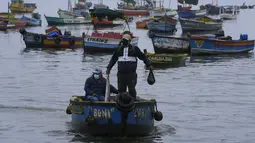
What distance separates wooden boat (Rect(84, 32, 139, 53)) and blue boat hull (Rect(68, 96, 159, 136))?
25.0 m

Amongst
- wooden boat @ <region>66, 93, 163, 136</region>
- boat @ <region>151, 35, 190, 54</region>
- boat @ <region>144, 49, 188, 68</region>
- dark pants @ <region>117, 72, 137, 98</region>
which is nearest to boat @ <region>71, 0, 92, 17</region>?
boat @ <region>151, 35, 190, 54</region>

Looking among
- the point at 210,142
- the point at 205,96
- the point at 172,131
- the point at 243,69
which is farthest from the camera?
the point at 243,69

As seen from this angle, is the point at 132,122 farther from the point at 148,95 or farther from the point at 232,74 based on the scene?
the point at 232,74

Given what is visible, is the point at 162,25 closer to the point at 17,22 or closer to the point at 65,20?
the point at 17,22

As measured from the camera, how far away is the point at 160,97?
21.3 meters

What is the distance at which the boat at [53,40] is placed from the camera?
138 feet

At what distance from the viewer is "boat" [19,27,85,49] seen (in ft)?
138

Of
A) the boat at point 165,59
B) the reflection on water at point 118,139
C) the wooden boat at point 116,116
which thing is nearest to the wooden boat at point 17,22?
the boat at point 165,59

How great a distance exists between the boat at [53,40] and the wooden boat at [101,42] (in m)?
3.17

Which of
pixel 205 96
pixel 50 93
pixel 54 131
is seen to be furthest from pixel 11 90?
pixel 54 131

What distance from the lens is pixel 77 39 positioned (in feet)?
140

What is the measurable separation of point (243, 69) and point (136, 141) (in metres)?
19.3

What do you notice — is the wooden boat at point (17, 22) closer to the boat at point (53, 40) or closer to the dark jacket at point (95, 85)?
the boat at point (53, 40)

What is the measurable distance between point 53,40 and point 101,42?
4.44 meters
